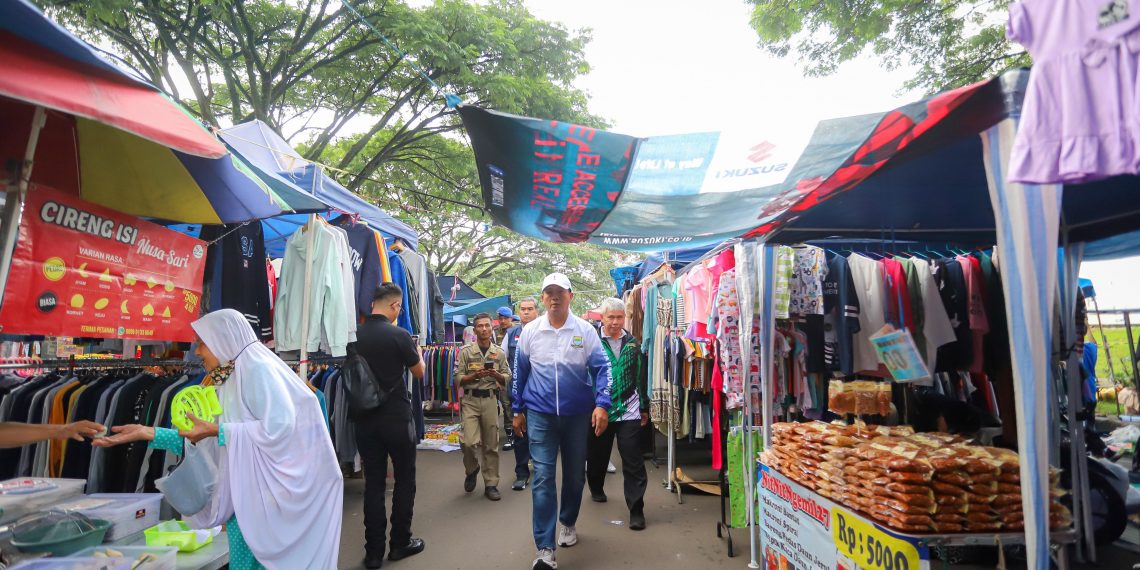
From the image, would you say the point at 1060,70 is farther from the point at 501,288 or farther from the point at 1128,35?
the point at 501,288

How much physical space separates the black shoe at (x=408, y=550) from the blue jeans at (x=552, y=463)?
1.10 meters

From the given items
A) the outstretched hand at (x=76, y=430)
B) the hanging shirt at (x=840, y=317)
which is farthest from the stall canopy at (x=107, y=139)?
the hanging shirt at (x=840, y=317)

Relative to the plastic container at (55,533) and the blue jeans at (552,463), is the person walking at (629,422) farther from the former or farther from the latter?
the plastic container at (55,533)

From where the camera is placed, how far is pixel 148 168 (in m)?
3.19

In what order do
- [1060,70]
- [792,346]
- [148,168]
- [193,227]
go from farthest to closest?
[792,346]
[193,227]
[148,168]
[1060,70]

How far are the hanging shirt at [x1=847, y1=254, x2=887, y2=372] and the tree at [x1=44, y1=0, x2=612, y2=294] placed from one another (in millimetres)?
6127

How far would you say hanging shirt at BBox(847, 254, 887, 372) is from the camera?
465 cm

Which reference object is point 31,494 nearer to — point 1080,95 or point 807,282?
point 1080,95

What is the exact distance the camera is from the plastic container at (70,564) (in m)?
2.29

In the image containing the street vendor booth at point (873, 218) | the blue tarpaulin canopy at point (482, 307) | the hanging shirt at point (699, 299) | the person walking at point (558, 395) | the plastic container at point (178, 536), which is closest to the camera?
the street vendor booth at point (873, 218)

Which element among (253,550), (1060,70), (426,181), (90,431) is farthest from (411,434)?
(426,181)

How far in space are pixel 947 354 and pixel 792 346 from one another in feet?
4.25

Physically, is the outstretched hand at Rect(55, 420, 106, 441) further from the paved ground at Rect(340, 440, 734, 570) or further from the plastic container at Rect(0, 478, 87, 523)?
the paved ground at Rect(340, 440, 734, 570)

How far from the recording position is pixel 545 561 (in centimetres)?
421
